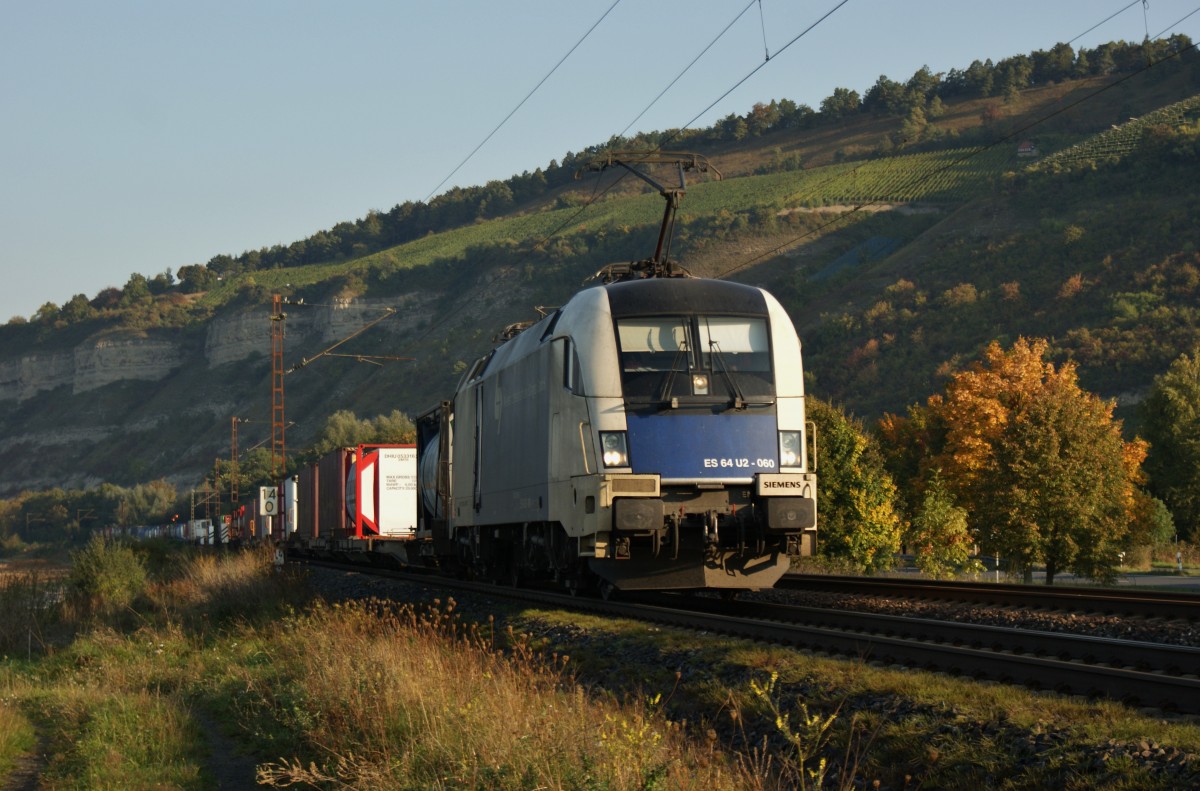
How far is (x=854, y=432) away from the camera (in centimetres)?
3447

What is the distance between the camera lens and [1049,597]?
46.6 ft

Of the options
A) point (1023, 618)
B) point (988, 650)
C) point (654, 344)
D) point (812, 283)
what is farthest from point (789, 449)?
point (812, 283)

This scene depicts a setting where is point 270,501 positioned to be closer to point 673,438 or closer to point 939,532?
point 939,532

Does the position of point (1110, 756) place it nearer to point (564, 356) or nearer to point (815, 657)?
point (815, 657)

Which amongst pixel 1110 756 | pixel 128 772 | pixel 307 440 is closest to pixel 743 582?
pixel 128 772

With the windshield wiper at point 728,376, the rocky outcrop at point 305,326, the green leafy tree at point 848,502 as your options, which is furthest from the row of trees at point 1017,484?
the rocky outcrop at point 305,326

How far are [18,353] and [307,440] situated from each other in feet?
256

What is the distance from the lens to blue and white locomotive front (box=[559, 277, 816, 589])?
13992 millimetres

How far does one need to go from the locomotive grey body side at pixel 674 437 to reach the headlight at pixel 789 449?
0.05 feet

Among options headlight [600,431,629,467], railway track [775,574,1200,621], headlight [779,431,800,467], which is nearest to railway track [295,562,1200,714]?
headlight [779,431,800,467]

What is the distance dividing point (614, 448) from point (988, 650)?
4.82 meters

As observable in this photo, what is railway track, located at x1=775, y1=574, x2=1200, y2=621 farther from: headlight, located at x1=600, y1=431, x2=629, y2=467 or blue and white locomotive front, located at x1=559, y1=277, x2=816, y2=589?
headlight, located at x1=600, y1=431, x2=629, y2=467

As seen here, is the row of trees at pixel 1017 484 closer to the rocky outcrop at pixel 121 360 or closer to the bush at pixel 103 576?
the bush at pixel 103 576

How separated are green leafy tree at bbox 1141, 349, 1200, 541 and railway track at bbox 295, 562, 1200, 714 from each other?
50.5 m
